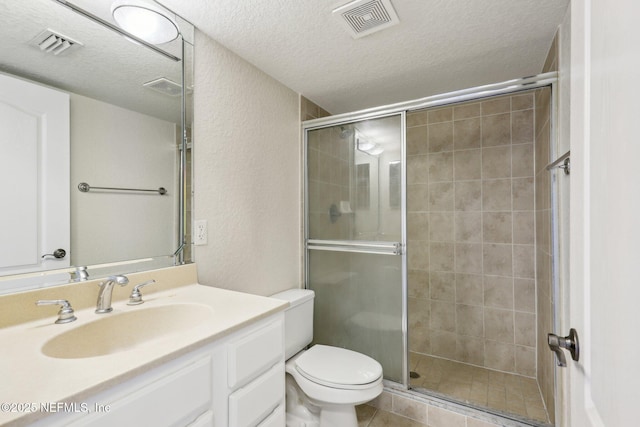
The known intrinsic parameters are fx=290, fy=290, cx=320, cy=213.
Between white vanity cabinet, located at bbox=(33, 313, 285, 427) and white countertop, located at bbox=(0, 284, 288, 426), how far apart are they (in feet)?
0.08

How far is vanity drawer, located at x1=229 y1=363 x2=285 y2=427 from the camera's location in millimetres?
925

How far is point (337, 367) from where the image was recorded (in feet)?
5.19

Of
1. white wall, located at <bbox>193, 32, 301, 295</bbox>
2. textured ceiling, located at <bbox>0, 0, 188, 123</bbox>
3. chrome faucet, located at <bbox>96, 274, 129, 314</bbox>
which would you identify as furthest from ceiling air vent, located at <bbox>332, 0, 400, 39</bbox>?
chrome faucet, located at <bbox>96, 274, 129, 314</bbox>

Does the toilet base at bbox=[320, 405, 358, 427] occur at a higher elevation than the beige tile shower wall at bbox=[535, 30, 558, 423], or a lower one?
lower

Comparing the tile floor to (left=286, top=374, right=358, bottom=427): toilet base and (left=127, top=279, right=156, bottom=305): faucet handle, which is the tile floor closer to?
(left=286, top=374, right=358, bottom=427): toilet base

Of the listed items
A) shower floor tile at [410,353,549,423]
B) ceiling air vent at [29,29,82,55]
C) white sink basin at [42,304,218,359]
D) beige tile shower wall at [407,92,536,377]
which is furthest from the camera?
beige tile shower wall at [407,92,536,377]

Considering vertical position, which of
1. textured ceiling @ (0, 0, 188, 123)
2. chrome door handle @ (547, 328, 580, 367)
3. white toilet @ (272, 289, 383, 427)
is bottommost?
white toilet @ (272, 289, 383, 427)

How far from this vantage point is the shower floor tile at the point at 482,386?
1866mm

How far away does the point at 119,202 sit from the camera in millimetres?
1216

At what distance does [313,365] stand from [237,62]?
181cm

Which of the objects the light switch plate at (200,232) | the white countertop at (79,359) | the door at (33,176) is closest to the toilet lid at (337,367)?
the white countertop at (79,359)

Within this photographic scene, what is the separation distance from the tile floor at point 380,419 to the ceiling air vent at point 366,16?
2235 millimetres
